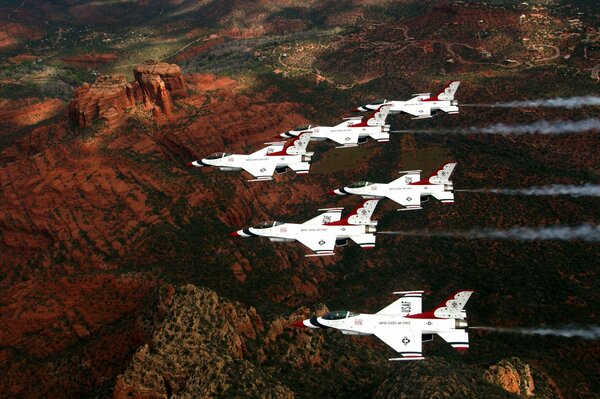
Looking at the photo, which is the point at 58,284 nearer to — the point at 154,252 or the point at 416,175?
the point at 154,252

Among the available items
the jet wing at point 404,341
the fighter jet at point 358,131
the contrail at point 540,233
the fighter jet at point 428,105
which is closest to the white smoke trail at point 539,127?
the fighter jet at point 428,105

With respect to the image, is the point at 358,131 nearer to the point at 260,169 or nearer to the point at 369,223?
the point at 260,169

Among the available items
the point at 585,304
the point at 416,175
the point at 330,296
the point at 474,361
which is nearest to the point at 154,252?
the point at 330,296

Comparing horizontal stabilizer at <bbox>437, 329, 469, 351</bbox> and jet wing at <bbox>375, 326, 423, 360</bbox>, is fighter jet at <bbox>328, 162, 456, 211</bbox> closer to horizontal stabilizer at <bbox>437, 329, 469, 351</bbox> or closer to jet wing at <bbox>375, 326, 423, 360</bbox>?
jet wing at <bbox>375, 326, 423, 360</bbox>

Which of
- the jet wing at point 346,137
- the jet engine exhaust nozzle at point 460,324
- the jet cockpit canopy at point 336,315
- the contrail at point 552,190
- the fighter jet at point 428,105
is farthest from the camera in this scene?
the fighter jet at point 428,105

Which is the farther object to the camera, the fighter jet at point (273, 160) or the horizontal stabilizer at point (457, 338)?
the fighter jet at point (273, 160)

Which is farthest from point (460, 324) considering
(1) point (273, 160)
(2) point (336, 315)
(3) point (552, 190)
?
(1) point (273, 160)

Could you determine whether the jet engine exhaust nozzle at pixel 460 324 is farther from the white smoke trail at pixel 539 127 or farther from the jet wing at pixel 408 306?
the white smoke trail at pixel 539 127
